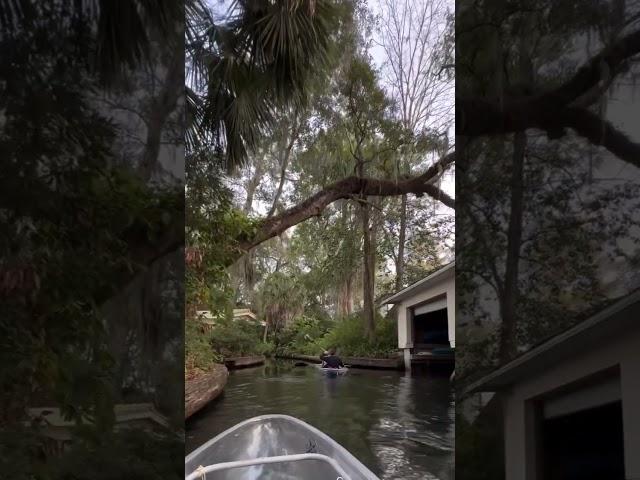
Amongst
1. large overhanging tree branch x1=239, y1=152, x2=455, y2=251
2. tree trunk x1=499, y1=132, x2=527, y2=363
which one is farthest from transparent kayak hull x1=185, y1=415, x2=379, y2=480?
large overhanging tree branch x1=239, y1=152, x2=455, y2=251

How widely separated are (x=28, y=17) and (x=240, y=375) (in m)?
5.90

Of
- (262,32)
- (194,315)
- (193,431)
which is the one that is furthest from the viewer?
(193,431)

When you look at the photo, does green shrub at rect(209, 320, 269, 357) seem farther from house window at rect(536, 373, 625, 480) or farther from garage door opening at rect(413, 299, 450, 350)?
house window at rect(536, 373, 625, 480)

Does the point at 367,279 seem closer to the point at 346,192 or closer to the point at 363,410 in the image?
the point at 363,410

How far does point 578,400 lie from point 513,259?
382mm

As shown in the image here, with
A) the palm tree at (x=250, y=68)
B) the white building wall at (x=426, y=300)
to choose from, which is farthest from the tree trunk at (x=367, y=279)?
the palm tree at (x=250, y=68)

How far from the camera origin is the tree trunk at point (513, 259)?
116 centimetres

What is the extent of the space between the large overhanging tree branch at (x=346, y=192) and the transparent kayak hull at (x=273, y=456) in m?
1.54

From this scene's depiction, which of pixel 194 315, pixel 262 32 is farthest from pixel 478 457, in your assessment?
pixel 194 315

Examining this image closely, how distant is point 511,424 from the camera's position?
1.18 m

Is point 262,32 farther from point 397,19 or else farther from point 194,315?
point 397,19

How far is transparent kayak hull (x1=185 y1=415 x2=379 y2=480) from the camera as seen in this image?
2.21 metres

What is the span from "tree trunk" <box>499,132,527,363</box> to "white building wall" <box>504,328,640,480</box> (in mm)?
110

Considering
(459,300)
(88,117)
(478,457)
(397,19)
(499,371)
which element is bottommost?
(478,457)
